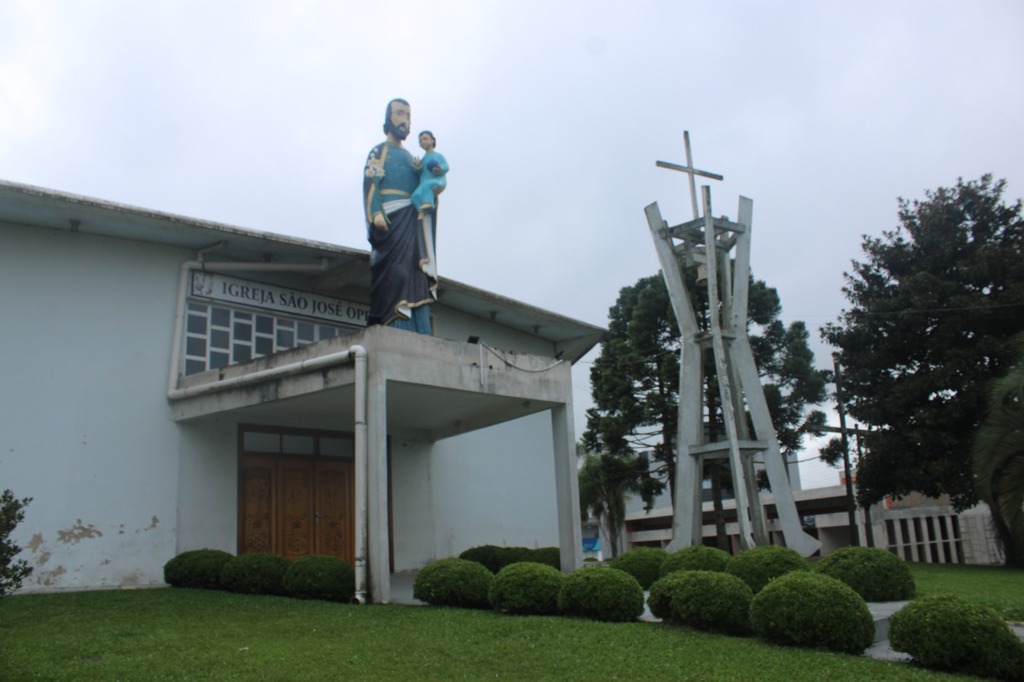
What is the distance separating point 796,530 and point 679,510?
226cm

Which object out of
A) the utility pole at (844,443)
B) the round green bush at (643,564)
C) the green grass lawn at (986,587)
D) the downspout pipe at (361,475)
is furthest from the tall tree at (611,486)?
the downspout pipe at (361,475)

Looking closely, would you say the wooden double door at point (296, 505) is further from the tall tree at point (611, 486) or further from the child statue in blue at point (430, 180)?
the tall tree at point (611, 486)

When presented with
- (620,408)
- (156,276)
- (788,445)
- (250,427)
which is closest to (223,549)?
(250,427)

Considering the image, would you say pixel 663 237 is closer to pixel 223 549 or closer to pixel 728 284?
pixel 728 284

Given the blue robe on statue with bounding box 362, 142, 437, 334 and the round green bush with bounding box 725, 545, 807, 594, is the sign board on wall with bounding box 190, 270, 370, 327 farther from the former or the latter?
the round green bush with bounding box 725, 545, 807, 594

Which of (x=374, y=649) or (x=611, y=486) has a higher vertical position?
(x=611, y=486)

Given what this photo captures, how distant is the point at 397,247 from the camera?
585 inches

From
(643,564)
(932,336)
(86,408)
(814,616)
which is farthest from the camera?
(932,336)

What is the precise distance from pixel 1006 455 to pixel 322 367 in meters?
9.26

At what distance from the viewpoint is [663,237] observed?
753 inches

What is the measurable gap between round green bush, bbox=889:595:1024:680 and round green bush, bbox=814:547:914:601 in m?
3.24

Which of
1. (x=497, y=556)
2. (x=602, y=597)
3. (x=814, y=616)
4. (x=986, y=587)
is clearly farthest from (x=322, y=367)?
(x=986, y=587)

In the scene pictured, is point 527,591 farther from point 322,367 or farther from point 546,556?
point 546,556

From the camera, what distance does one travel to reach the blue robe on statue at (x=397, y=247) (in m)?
14.7
